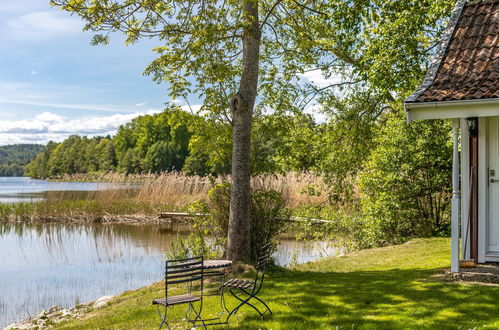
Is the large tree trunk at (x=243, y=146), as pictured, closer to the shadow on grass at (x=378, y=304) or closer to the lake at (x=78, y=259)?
the shadow on grass at (x=378, y=304)

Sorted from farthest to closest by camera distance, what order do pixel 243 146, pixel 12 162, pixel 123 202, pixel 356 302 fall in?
pixel 12 162
pixel 123 202
pixel 243 146
pixel 356 302

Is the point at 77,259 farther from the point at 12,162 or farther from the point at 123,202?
the point at 12,162

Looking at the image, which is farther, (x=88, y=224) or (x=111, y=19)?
(x=88, y=224)

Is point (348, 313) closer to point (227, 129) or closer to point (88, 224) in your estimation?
point (227, 129)

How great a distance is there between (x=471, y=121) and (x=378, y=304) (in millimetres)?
3161

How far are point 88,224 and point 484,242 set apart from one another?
1746 centimetres

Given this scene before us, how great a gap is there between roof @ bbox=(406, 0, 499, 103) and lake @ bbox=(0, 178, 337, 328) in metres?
6.16

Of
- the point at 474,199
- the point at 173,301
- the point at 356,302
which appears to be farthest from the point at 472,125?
the point at 173,301

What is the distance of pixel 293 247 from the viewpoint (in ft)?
53.4

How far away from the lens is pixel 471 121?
8.00 meters

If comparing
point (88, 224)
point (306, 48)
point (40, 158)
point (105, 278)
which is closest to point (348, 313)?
point (306, 48)

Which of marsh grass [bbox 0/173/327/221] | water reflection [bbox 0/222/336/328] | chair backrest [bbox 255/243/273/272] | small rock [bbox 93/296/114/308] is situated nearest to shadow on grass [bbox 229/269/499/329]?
chair backrest [bbox 255/243/273/272]

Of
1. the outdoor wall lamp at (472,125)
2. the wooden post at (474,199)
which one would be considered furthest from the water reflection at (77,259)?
the outdoor wall lamp at (472,125)

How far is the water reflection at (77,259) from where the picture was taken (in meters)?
11.7
